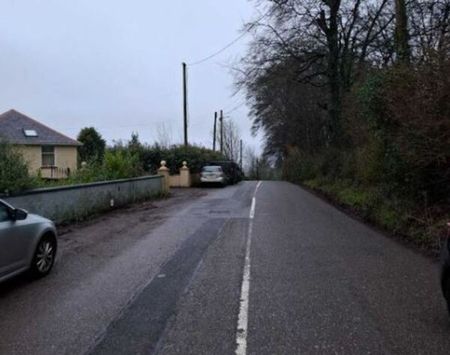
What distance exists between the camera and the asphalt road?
5.28 metres

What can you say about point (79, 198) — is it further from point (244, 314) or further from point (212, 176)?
point (212, 176)

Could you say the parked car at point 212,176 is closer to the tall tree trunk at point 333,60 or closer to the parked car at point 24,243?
the tall tree trunk at point 333,60

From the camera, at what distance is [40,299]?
700 centimetres

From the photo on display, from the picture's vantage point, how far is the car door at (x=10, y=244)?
7188 millimetres

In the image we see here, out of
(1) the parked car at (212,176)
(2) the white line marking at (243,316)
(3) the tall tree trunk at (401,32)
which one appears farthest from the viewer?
(1) the parked car at (212,176)

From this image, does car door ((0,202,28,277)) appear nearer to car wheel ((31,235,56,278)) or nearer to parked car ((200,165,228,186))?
car wheel ((31,235,56,278))

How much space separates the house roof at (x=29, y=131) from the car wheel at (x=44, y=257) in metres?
30.3

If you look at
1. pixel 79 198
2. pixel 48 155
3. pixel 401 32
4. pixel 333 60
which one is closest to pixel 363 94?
pixel 401 32

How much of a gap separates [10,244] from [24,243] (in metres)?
0.43

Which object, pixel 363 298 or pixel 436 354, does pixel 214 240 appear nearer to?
pixel 363 298

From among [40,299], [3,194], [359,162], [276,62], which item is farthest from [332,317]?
[276,62]

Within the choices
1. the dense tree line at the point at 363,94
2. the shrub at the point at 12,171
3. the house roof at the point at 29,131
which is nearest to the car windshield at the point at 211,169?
the dense tree line at the point at 363,94

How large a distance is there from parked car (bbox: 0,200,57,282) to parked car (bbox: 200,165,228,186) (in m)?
26.5

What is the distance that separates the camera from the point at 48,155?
38781mm
